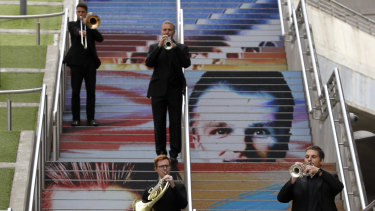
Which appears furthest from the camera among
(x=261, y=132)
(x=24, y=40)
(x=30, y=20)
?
(x=24, y=40)

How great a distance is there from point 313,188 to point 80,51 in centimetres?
652

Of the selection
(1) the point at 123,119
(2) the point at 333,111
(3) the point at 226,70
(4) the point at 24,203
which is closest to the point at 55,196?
(4) the point at 24,203

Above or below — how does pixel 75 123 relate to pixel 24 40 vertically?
below

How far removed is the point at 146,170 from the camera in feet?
46.4

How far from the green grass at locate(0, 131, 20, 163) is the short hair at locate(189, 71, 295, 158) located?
3.12 metres

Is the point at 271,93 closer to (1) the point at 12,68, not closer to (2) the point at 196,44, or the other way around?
(2) the point at 196,44

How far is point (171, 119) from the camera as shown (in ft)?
45.4

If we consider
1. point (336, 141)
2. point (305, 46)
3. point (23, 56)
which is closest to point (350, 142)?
point (336, 141)

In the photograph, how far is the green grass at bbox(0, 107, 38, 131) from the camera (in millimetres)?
15750

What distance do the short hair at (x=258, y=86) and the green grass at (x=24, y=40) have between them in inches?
135

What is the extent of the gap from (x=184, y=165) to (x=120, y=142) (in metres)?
2.11

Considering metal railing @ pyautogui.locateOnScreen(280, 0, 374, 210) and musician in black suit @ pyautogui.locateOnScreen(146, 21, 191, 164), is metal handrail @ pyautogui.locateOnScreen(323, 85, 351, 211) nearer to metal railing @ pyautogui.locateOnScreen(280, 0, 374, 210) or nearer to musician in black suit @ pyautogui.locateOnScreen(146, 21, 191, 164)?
metal railing @ pyautogui.locateOnScreen(280, 0, 374, 210)

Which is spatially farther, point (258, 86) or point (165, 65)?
point (258, 86)

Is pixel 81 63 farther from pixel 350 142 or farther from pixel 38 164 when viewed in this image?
pixel 350 142
